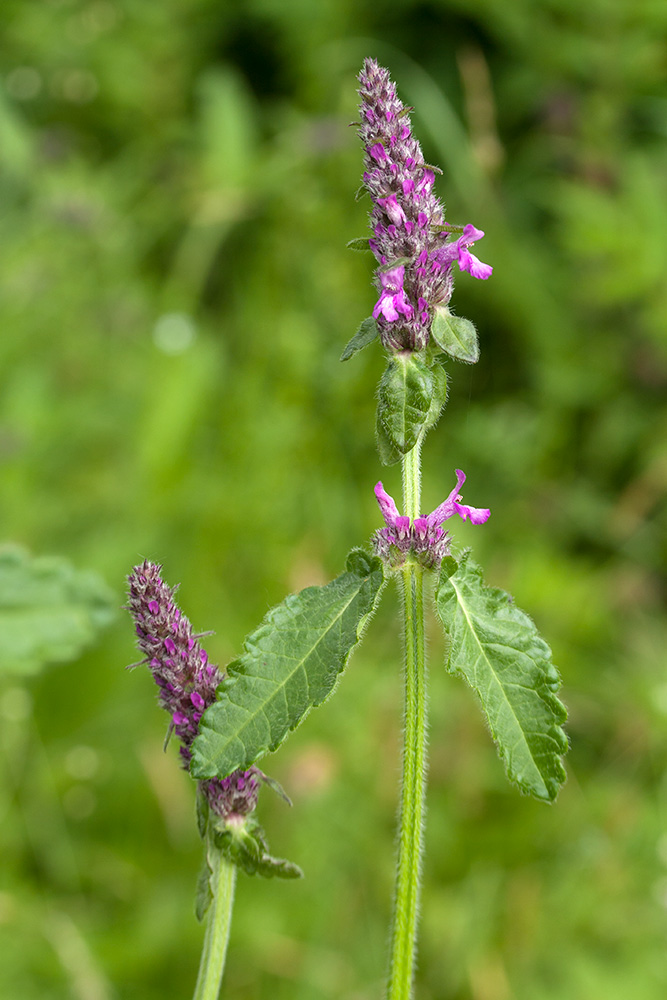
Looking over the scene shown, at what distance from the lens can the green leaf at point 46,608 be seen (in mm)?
1347

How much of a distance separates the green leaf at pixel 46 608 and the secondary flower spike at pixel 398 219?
679mm

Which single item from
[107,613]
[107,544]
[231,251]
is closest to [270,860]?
[107,613]

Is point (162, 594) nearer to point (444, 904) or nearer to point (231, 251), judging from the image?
point (444, 904)

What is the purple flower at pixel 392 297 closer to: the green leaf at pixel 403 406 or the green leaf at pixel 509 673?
the green leaf at pixel 403 406

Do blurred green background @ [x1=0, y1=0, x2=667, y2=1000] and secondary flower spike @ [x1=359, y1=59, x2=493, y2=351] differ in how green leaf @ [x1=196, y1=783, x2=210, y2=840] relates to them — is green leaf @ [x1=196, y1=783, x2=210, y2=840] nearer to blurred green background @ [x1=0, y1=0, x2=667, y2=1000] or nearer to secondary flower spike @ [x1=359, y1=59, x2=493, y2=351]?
secondary flower spike @ [x1=359, y1=59, x2=493, y2=351]

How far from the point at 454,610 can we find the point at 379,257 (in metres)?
0.41

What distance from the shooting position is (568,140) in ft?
15.4

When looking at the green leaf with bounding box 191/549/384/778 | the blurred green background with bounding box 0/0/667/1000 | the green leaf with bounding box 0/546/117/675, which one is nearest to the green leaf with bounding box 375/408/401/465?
the green leaf with bounding box 191/549/384/778

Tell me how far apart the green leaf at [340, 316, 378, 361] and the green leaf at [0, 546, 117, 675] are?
639 millimetres

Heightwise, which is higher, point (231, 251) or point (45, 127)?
point (45, 127)

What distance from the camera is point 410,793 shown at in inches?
39.0

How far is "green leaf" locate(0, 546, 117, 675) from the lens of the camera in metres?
1.35

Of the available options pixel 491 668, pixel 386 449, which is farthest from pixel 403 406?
pixel 491 668

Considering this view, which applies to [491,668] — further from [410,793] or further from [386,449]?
[386,449]
